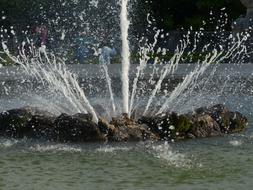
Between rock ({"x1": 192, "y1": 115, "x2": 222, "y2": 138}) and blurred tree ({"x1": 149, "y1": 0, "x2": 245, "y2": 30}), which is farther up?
blurred tree ({"x1": 149, "y1": 0, "x2": 245, "y2": 30})

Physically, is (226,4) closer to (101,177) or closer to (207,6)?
(207,6)

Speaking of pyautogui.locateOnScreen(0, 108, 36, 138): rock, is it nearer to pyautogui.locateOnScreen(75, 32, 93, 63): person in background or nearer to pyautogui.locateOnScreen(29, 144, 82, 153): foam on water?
pyautogui.locateOnScreen(29, 144, 82, 153): foam on water

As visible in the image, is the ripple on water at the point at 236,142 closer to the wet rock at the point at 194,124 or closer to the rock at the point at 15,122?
the wet rock at the point at 194,124

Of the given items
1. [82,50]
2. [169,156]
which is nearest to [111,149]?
[169,156]

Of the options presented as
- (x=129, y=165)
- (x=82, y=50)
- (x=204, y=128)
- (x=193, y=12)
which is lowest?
(x=129, y=165)

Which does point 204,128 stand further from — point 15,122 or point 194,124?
point 15,122

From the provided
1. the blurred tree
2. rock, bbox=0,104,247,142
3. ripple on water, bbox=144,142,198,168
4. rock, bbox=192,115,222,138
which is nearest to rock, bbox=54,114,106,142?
rock, bbox=0,104,247,142

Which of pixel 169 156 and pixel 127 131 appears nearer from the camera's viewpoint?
pixel 169 156

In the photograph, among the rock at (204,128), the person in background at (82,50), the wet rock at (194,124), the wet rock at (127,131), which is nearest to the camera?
the wet rock at (127,131)

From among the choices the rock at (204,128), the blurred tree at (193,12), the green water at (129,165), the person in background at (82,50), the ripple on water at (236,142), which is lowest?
the green water at (129,165)

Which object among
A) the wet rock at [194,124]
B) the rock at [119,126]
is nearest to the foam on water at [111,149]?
the rock at [119,126]

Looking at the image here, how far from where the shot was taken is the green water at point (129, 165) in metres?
6.69

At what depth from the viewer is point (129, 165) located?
7.49m

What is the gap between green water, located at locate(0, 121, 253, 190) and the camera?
6691mm
